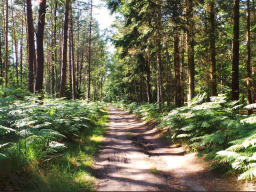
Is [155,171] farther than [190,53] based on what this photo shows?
No

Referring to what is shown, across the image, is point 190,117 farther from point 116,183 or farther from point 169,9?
point 169,9

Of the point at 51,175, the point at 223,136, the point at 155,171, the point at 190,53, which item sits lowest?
the point at 155,171

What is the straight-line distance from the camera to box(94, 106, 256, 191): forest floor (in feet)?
12.8

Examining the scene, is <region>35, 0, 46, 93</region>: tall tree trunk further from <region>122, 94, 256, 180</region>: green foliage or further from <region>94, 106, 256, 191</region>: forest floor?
<region>122, 94, 256, 180</region>: green foliage

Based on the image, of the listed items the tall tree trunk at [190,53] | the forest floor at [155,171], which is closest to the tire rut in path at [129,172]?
the forest floor at [155,171]

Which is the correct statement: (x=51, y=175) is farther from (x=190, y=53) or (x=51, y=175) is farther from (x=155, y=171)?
(x=190, y=53)

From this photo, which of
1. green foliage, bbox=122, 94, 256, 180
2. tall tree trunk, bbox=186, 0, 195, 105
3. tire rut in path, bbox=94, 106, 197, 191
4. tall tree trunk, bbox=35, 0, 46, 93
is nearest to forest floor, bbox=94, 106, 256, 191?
tire rut in path, bbox=94, 106, 197, 191

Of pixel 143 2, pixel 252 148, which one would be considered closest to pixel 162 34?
pixel 143 2

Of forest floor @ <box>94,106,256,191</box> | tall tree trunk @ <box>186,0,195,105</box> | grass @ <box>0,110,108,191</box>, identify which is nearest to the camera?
grass @ <box>0,110,108,191</box>

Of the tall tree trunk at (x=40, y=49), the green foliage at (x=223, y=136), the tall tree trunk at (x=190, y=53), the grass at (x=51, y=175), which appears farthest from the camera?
the tall tree trunk at (x=190, y=53)

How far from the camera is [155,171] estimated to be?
15.9 ft

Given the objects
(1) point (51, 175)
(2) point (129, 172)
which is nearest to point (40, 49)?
(1) point (51, 175)

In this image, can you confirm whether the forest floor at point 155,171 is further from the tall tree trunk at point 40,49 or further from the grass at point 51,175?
the tall tree trunk at point 40,49

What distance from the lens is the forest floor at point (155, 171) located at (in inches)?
154
